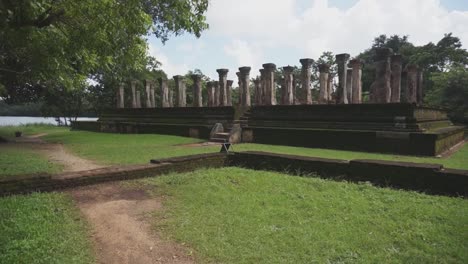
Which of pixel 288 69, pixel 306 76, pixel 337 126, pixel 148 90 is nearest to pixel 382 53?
pixel 337 126

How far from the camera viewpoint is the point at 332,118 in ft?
39.8

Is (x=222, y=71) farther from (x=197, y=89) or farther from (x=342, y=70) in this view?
(x=342, y=70)

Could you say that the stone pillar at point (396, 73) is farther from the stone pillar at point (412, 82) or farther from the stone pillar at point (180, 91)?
the stone pillar at point (180, 91)

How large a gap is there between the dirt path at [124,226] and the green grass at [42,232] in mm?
160

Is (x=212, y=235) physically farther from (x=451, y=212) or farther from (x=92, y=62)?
(x=92, y=62)

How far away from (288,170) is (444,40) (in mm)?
33143

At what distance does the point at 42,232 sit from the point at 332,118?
34.3ft

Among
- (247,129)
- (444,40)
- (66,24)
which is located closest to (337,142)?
(247,129)

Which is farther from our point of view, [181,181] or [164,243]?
[181,181]

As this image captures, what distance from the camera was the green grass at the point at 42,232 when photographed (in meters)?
2.96

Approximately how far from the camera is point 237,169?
714 centimetres

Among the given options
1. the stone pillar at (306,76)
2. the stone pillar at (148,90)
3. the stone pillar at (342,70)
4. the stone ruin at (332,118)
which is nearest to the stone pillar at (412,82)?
the stone ruin at (332,118)

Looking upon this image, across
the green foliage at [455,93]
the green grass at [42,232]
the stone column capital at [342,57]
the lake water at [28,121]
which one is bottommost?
the green grass at [42,232]

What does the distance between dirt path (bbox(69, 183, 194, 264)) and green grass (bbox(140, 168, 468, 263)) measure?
20 centimetres
